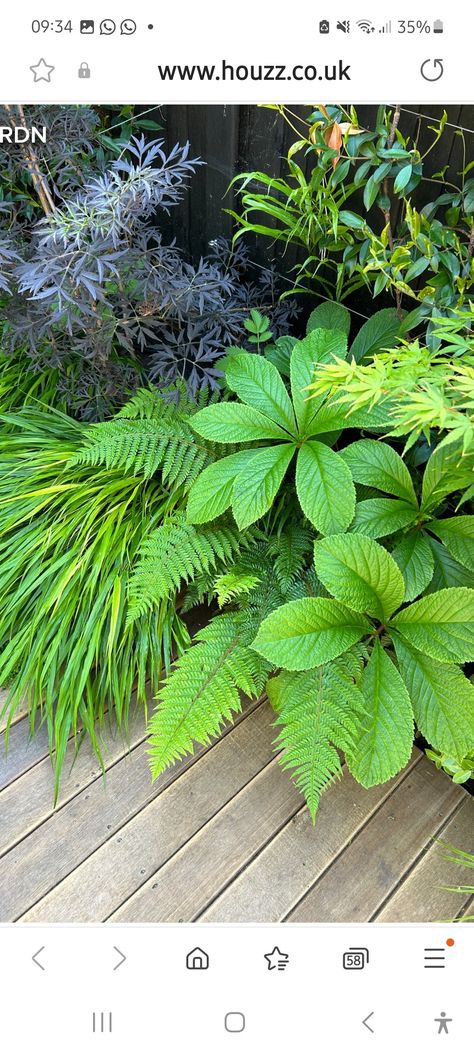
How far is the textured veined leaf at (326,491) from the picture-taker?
137cm

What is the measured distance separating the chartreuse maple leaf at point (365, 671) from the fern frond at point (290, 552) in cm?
18

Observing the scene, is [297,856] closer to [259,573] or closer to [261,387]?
[259,573]

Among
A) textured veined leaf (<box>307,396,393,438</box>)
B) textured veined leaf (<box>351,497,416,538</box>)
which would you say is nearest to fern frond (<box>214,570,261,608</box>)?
textured veined leaf (<box>351,497,416,538</box>)

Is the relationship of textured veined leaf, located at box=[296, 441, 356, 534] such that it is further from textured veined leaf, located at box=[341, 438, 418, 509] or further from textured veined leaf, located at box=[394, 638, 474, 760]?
textured veined leaf, located at box=[394, 638, 474, 760]

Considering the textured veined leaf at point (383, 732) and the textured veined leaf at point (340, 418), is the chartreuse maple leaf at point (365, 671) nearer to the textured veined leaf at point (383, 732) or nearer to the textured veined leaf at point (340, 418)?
the textured veined leaf at point (383, 732)

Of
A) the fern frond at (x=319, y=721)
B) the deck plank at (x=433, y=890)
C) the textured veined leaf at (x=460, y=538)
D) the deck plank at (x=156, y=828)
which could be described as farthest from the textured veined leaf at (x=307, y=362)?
the deck plank at (x=433, y=890)

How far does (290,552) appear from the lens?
61.5 inches

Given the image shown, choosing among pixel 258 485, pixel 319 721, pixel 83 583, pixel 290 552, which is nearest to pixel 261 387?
pixel 258 485

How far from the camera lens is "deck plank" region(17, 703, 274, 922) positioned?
1353 millimetres

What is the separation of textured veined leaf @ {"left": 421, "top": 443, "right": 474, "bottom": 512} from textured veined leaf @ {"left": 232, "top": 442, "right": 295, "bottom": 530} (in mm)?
288

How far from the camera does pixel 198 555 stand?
5.04 feet

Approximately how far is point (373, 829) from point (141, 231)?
141 centimetres
